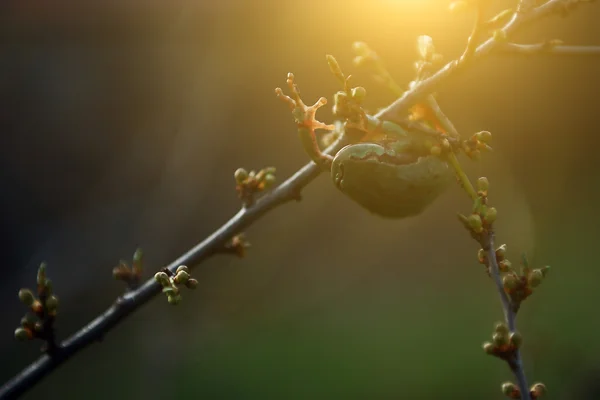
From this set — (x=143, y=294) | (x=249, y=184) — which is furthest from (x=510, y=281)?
(x=143, y=294)

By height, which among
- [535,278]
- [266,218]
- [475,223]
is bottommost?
[535,278]

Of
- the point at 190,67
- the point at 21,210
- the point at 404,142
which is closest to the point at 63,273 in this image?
the point at 21,210

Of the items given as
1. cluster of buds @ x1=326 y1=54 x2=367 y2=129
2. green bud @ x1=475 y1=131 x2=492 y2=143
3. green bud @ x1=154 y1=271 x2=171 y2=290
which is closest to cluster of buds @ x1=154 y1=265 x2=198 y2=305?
green bud @ x1=154 y1=271 x2=171 y2=290

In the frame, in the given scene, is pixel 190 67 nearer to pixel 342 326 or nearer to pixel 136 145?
pixel 136 145

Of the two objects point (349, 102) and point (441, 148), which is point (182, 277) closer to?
point (349, 102)

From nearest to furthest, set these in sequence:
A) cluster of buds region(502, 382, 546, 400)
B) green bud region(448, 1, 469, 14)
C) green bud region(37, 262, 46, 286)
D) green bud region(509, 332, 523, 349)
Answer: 1. green bud region(448, 1, 469, 14)
2. green bud region(509, 332, 523, 349)
3. cluster of buds region(502, 382, 546, 400)
4. green bud region(37, 262, 46, 286)

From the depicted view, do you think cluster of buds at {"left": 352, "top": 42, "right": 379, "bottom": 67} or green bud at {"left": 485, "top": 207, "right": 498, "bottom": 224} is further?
cluster of buds at {"left": 352, "top": 42, "right": 379, "bottom": 67}

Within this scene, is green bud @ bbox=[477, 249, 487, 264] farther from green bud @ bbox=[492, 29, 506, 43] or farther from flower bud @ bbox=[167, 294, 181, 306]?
flower bud @ bbox=[167, 294, 181, 306]
